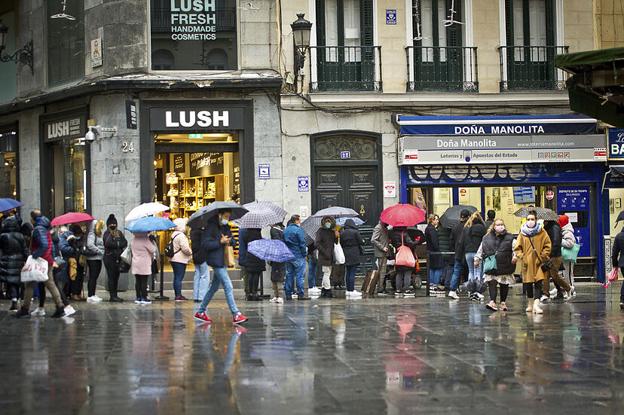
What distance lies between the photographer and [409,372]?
11250mm

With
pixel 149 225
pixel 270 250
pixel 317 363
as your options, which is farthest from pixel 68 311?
pixel 317 363

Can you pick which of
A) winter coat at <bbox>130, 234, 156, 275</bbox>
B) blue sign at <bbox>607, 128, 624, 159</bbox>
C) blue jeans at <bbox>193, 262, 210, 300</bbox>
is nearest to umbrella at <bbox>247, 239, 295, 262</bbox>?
blue jeans at <bbox>193, 262, 210, 300</bbox>

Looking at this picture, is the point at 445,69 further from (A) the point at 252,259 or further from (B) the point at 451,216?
(A) the point at 252,259

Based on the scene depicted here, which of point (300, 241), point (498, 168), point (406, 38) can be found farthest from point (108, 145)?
point (498, 168)

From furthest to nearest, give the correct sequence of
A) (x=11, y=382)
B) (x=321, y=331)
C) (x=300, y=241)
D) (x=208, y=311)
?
(x=300, y=241) → (x=208, y=311) → (x=321, y=331) → (x=11, y=382)

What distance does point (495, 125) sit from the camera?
82.0 feet

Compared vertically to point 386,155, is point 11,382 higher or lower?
lower

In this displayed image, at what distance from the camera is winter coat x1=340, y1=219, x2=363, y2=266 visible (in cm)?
2180

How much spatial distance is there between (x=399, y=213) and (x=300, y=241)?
2.07 metres

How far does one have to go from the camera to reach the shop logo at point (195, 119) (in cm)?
2417

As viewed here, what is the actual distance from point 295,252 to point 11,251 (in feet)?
18.1

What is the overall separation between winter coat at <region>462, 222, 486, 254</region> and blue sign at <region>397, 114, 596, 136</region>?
4.22 metres

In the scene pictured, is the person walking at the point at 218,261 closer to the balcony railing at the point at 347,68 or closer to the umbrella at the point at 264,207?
the umbrella at the point at 264,207

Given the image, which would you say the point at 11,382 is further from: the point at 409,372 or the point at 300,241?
the point at 300,241
